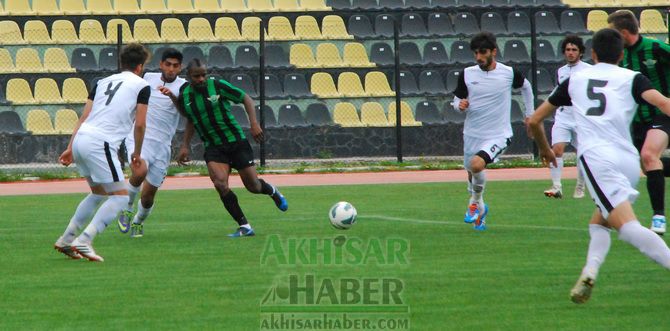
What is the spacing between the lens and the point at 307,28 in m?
27.3

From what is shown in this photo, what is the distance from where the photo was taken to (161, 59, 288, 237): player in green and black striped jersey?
12.4 metres

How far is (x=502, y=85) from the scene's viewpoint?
13.2 metres

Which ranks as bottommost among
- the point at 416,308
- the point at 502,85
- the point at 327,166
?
the point at 327,166

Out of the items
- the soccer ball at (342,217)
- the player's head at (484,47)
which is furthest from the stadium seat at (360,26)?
the soccer ball at (342,217)

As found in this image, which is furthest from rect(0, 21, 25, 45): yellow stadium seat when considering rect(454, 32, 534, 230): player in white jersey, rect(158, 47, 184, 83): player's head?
rect(454, 32, 534, 230): player in white jersey

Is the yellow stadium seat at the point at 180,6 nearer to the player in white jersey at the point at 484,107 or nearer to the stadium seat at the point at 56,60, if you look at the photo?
the stadium seat at the point at 56,60

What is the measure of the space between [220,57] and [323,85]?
7.87ft

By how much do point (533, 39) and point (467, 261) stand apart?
15547 millimetres

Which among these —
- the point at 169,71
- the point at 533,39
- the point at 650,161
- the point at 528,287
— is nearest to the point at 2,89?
the point at 533,39

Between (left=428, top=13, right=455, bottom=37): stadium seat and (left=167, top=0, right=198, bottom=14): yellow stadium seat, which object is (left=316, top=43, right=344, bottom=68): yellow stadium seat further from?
(left=167, top=0, right=198, bottom=14): yellow stadium seat

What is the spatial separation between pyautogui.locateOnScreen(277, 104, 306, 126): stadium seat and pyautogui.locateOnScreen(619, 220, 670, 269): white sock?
59.6ft

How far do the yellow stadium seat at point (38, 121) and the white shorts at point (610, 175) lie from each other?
18489mm

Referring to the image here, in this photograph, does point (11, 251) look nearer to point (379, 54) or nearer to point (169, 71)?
point (169, 71)

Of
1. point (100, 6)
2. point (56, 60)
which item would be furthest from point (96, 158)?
point (100, 6)
